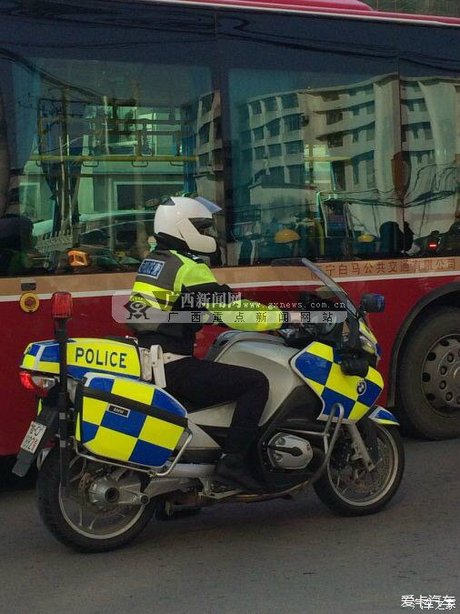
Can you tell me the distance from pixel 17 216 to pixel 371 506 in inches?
106

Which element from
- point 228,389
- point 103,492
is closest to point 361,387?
point 228,389

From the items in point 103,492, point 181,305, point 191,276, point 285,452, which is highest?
point 191,276

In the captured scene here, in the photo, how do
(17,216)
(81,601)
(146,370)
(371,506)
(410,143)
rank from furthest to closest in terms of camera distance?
(410,143) → (17,216) → (371,506) → (146,370) → (81,601)

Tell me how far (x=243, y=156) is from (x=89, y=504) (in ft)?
9.13

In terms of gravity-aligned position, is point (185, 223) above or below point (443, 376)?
above

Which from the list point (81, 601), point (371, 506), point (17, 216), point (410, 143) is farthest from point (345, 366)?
point (410, 143)

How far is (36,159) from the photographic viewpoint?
5.67 meters

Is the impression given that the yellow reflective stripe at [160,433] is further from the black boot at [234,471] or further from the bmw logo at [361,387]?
the bmw logo at [361,387]

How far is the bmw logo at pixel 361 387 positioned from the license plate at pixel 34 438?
5.50ft

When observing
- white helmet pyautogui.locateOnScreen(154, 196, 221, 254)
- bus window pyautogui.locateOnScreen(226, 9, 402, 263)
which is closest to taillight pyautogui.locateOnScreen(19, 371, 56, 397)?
white helmet pyautogui.locateOnScreen(154, 196, 221, 254)

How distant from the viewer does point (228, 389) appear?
464 centimetres

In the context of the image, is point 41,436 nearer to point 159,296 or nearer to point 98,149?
point 159,296

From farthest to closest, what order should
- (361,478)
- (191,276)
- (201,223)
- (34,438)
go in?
(361,478) → (201,223) → (191,276) → (34,438)

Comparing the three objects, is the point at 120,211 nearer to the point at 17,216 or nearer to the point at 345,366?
the point at 17,216
